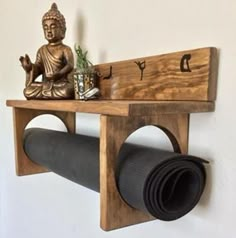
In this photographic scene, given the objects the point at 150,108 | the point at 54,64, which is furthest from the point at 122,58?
the point at 150,108

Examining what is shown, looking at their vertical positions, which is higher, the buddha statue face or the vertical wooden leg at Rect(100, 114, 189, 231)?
the buddha statue face

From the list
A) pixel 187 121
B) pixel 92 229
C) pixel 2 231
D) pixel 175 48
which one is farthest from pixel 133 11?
pixel 2 231

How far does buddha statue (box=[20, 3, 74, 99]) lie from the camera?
824 mm

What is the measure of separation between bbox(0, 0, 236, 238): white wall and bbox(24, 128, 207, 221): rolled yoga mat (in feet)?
0.21

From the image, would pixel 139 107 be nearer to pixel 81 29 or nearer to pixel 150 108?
pixel 150 108

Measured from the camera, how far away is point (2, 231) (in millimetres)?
1543

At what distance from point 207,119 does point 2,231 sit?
1.26 meters

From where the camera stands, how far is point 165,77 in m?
0.65

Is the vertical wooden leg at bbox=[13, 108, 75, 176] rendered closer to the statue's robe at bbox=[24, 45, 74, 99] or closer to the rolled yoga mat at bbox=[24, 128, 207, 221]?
the statue's robe at bbox=[24, 45, 74, 99]

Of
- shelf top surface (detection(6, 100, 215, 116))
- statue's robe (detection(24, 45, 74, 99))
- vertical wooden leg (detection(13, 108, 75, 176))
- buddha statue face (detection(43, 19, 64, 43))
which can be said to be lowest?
vertical wooden leg (detection(13, 108, 75, 176))

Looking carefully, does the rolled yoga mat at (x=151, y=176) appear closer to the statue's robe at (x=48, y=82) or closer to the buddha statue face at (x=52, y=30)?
the statue's robe at (x=48, y=82)

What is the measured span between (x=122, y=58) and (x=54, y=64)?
178 mm

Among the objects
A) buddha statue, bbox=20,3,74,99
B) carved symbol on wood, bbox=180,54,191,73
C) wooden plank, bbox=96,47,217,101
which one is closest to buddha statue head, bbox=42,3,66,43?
buddha statue, bbox=20,3,74,99

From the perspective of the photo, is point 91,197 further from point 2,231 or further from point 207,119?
point 2,231
